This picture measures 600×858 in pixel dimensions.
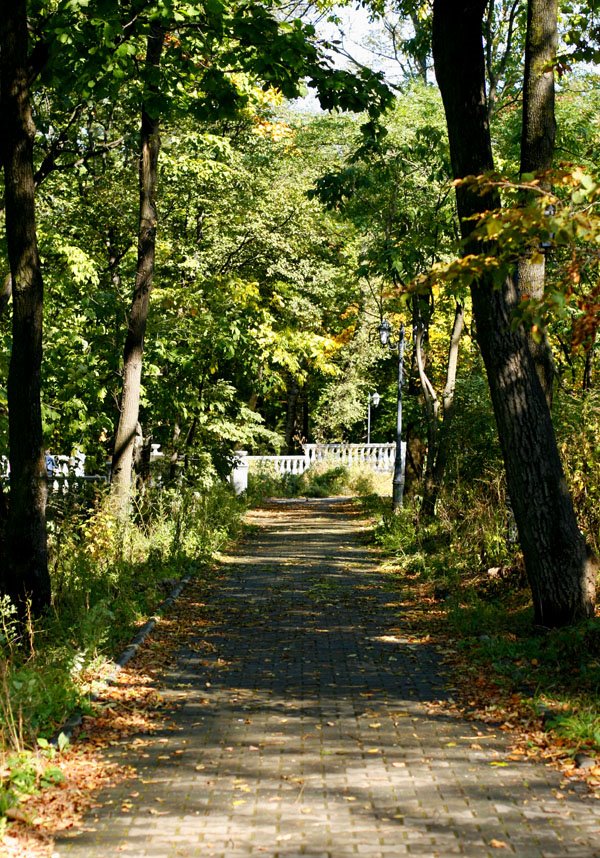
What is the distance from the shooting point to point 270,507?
34.8 m

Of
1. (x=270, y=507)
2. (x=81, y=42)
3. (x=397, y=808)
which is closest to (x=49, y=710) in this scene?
(x=397, y=808)

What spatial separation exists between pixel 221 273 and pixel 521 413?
58.0 feet

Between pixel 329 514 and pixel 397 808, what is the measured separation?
25.9 m

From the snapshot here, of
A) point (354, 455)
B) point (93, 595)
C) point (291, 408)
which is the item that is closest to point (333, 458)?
point (354, 455)

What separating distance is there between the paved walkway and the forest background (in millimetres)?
910

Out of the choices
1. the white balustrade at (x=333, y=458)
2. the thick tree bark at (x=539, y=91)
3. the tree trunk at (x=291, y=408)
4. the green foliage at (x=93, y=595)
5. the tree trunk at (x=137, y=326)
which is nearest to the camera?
the green foliage at (x=93, y=595)

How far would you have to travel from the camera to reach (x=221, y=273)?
87.5 feet

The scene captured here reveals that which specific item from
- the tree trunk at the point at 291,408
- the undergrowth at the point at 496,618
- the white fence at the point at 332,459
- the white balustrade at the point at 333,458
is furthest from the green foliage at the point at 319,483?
the undergrowth at the point at 496,618

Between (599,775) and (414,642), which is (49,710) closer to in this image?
(599,775)

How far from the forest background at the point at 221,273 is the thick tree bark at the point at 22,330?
31mm

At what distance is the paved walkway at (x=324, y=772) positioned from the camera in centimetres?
538

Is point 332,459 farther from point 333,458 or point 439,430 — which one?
point 439,430

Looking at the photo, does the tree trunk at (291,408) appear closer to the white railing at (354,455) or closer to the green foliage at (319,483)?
the white railing at (354,455)

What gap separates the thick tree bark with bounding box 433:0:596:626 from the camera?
980 centimetres
